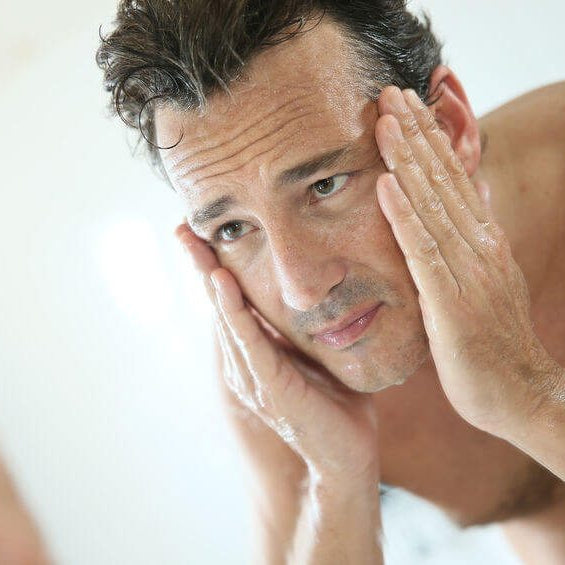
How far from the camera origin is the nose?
0.81m

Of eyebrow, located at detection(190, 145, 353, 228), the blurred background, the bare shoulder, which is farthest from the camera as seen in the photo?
the blurred background

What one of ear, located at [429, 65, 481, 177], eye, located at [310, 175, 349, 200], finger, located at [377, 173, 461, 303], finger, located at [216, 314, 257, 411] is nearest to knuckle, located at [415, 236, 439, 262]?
finger, located at [377, 173, 461, 303]

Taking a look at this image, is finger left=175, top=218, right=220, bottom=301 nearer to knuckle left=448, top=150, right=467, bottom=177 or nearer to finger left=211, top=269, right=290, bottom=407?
finger left=211, top=269, right=290, bottom=407

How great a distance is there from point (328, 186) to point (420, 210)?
109mm

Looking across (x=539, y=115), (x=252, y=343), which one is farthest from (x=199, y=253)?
(x=539, y=115)

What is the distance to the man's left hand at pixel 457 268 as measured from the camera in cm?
81

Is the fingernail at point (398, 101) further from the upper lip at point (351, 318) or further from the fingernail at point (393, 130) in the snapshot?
the upper lip at point (351, 318)

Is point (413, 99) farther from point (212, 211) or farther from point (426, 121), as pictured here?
point (212, 211)

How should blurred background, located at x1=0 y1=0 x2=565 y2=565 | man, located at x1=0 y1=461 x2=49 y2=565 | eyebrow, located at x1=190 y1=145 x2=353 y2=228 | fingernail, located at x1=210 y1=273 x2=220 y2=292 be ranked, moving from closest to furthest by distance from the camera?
1. man, located at x1=0 y1=461 x2=49 y2=565
2. eyebrow, located at x1=190 y1=145 x2=353 y2=228
3. fingernail, located at x1=210 y1=273 x2=220 y2=292
4. blurred background, located at x1=0 y1=0 x2=565 y2=565

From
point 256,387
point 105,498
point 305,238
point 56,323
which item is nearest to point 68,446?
point 105,498

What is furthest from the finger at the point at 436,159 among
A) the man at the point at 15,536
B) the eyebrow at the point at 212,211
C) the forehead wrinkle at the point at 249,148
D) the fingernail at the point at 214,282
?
the man at the point at 15,536

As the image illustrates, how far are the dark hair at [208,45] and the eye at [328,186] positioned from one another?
112mm

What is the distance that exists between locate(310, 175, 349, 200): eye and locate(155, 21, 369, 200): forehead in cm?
4

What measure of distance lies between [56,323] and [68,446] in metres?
0.30
